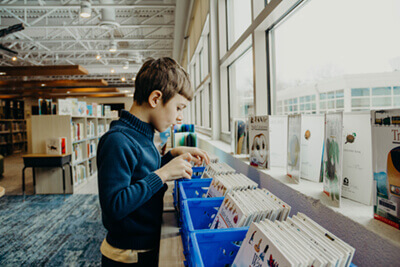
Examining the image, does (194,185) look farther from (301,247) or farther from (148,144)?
(301,247)

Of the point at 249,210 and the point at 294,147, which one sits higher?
the point at 294,147

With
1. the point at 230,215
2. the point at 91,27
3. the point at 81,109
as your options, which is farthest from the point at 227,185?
the point at 91,27

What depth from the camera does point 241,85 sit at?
3.00m

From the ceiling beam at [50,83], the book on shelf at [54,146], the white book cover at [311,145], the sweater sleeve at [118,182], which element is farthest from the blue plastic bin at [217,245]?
the ceiling beam at [50,83]

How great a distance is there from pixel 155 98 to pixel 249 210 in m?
0.66

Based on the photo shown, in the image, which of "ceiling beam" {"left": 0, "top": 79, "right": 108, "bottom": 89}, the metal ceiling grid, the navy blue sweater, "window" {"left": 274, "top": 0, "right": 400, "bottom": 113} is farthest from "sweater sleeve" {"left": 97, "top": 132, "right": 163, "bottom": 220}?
"ceiling beam" {"left": 0, "top": 79, "right": 108, "bottom": 89}

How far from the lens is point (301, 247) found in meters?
0.53

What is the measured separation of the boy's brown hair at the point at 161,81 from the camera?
1.18 metres

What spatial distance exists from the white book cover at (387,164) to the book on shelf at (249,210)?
0.79 feet

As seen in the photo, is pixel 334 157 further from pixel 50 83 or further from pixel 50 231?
pixel 50 83

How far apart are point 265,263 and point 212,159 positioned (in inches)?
43.3

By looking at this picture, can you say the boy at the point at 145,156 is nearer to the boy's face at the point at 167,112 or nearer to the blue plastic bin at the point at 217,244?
the boy's face at the point at 167,112

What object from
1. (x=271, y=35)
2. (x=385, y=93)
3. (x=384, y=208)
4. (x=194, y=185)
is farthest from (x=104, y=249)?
(x=271, y=35)

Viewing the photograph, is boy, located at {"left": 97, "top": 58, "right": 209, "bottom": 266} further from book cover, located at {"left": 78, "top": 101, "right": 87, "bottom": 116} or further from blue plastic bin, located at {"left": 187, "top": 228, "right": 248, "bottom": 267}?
book cover, located at {"left": 78, "top": 101, "right": 87, "bottom": 116}
